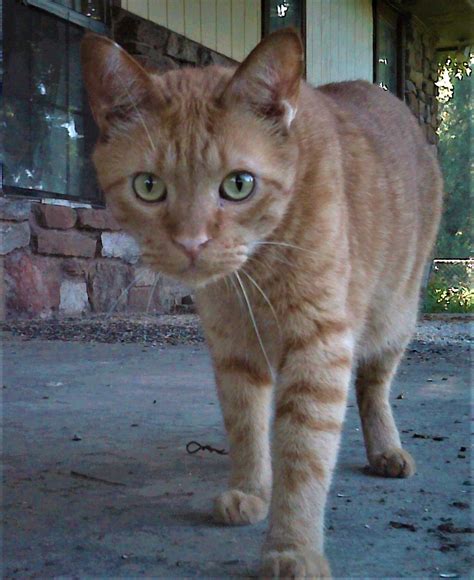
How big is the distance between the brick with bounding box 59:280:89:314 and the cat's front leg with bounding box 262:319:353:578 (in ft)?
14.6

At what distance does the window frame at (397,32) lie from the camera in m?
10.5

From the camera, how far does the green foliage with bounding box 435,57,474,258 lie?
45.2ft

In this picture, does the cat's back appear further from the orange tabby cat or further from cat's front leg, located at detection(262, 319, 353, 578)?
cat's front leg, located at detection(262, 319, 353, 578)

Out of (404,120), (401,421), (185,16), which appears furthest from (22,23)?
(401,421)

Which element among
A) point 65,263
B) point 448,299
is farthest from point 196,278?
point 448,299

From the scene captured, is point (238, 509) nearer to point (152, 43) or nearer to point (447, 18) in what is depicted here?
point (152, 43)

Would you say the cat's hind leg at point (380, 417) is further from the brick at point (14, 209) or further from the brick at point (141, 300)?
the brick at point (141, 300)

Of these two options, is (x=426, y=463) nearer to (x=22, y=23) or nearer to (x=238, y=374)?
(x=238, y=374)

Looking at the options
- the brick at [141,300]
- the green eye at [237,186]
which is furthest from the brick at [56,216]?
the green eye at [237,186]

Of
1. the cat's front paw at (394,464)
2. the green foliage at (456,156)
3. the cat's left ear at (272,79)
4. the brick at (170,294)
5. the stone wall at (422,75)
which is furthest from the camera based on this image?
the green foliage at (456,156)

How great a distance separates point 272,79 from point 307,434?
32.9 inches

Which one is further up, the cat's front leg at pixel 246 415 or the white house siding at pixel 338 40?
the white house siding at pixel 338 40

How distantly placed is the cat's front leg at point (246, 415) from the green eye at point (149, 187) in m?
0.56

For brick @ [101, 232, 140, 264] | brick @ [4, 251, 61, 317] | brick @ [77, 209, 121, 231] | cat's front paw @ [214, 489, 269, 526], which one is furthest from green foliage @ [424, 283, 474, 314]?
cat's front paw @ [214, 489, 269, 526]
